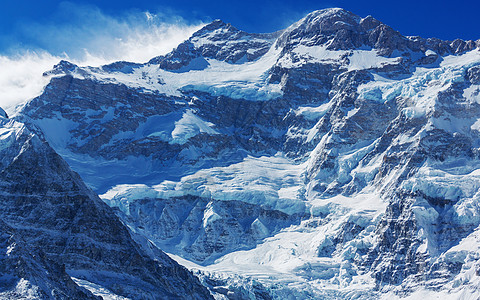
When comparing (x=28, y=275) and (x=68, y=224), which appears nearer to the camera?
(x=28, y=275)

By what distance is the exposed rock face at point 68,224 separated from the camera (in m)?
133

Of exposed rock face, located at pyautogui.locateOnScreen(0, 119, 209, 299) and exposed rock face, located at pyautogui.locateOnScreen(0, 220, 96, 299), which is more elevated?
exposed rock face, located at pyautogui.locateOnScreen(0, 119, 209, 299)

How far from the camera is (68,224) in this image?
138 metres

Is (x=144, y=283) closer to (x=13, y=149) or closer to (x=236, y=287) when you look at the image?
(x=13, y=149)

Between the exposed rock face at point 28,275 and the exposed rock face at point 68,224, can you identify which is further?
the exposed rock face at point 68,224

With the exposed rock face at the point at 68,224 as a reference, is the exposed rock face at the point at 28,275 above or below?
below

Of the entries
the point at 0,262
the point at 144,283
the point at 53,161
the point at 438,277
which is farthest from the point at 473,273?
the point at 0,262

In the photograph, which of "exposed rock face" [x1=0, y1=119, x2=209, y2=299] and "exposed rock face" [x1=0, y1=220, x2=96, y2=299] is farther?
"exposed rock face" [x1=0, y1=119, x2=209, y2=299]

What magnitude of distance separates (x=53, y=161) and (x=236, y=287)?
2482 inches

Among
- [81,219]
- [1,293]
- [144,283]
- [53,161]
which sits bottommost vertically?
[1,293]

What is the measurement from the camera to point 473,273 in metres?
193

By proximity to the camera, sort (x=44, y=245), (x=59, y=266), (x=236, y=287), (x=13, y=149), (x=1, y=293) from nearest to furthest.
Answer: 1. (x=1, y=293)
2. (x=59, y=266)
3. (x=44, y=245)
4. (x=13, y=149)
5. (x=236, y=287)

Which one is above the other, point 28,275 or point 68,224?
point 68,224

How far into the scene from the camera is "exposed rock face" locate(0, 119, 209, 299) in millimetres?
133375
